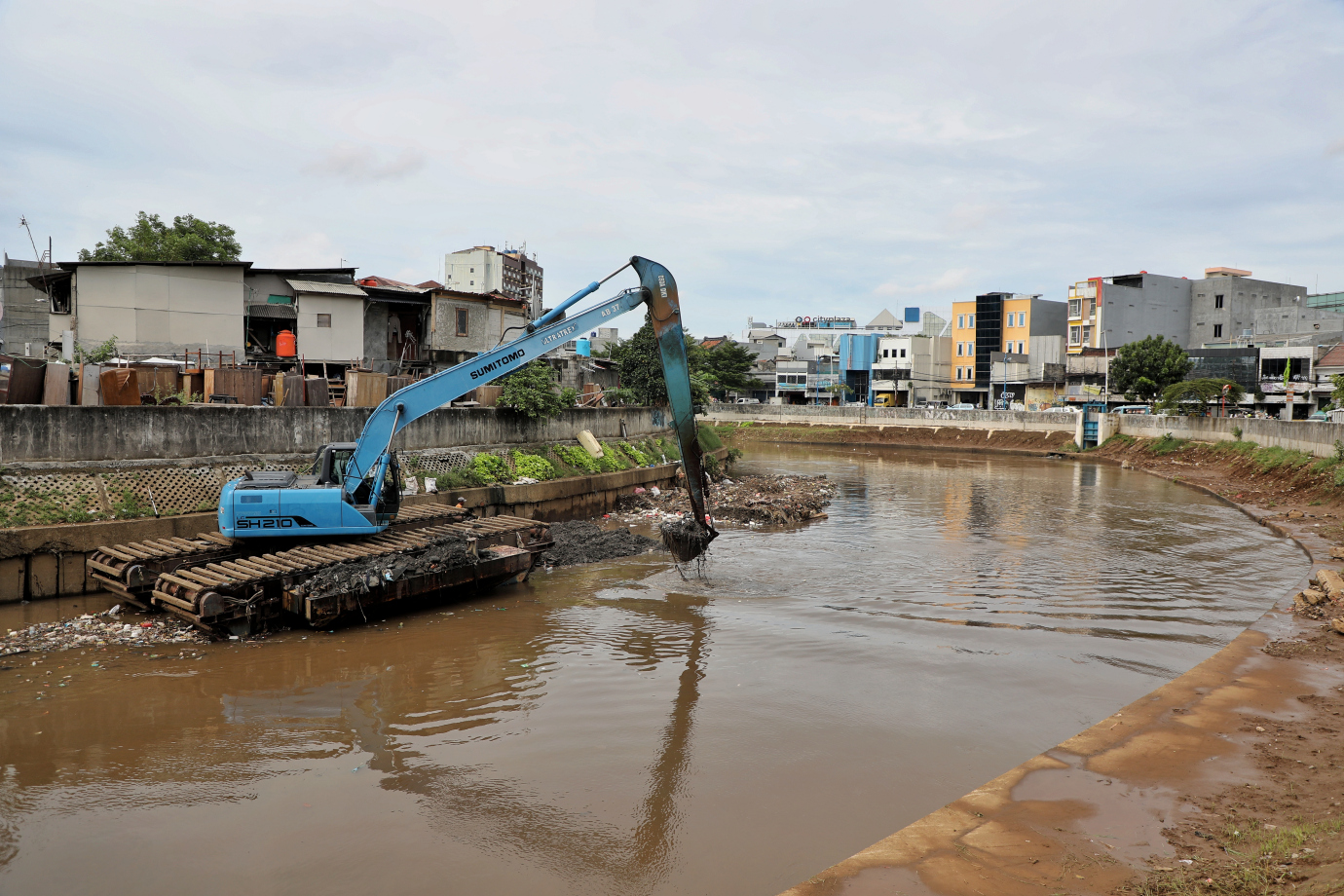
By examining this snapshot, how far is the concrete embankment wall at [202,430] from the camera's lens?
15.0 m

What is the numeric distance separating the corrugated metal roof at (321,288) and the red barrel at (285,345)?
1.67m

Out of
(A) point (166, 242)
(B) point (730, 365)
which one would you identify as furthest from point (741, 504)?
(B) point (730, 365)

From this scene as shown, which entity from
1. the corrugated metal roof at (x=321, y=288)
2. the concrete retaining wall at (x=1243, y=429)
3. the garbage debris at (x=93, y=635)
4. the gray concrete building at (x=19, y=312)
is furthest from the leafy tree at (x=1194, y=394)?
the gray concrete building at (x=19, y=312)

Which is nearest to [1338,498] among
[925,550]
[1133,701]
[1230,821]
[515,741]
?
[925,550]

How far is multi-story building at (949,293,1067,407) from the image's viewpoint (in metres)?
73.1

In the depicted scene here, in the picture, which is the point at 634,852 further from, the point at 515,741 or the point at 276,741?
the point at 276,741

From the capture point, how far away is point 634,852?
21.8ft

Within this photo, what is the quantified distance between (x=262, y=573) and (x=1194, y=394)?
54.7 m

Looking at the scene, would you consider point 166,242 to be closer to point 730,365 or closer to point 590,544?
point 590,544

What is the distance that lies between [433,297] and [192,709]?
24608mm

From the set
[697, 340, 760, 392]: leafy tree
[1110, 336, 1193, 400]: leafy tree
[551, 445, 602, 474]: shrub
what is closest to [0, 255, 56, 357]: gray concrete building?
[551, 445, 602, 474]: shrub

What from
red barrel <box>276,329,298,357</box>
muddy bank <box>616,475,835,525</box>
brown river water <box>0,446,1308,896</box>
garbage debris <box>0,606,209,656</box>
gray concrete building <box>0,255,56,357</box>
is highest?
gray concrete building <box>0,255,56,357</box>

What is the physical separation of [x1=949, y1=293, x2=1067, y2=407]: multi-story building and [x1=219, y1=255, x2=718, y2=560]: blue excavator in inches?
2597

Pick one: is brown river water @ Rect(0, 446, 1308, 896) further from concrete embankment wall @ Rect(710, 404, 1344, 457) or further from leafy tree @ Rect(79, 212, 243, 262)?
leafy tree @ Rect(79, 212, 243, 262)
